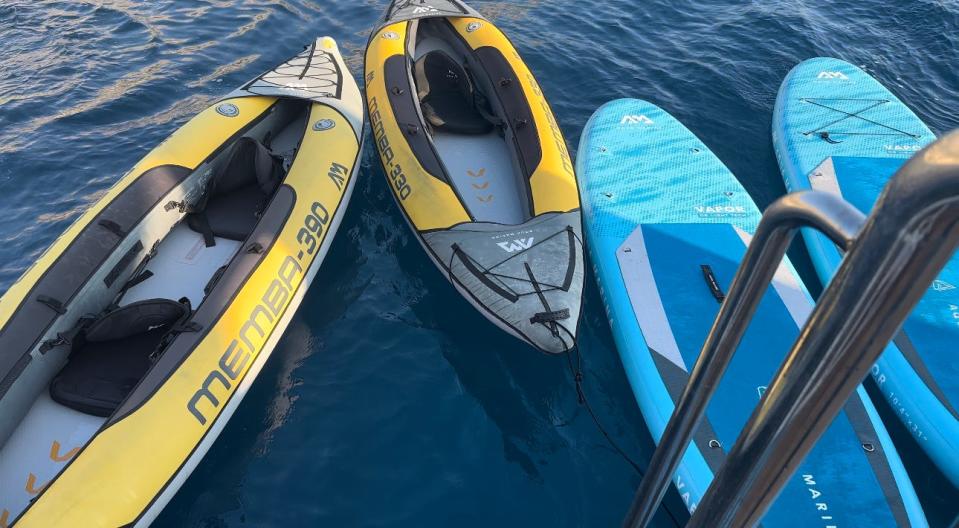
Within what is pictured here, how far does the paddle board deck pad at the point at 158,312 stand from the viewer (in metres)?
4.81

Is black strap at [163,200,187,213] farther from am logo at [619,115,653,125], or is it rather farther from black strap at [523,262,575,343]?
am logo at [619,115,653,125]

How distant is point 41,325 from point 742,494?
5.75 m

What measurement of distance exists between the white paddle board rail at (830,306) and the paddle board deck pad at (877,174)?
470 cm

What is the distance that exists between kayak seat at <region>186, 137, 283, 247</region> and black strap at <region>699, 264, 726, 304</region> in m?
4.78

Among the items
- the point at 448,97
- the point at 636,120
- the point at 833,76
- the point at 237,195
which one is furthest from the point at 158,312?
the point at 833,76

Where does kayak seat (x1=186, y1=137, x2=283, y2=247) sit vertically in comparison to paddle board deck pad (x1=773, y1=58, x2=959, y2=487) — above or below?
below

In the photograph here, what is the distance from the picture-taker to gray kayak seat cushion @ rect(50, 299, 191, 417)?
5.37 meters

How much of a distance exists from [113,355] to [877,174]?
28.1ft

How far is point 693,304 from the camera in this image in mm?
6363

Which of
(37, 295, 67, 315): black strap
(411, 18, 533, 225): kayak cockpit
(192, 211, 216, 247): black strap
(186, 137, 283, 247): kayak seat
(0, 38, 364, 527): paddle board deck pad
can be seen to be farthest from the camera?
(411, 18, 533, 225): kayak cockpit

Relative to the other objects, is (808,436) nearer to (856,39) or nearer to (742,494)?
(742,494)

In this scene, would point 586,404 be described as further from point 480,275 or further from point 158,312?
point 158,312

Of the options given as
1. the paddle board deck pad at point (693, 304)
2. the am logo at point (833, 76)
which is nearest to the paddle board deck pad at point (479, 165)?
the paddle board deck pad at point (693, 304)

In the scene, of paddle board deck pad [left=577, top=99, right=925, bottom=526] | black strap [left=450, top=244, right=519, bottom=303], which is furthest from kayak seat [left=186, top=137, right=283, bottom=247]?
paddle board deck pad [left=577, top=99, right=925, bottom=526]
